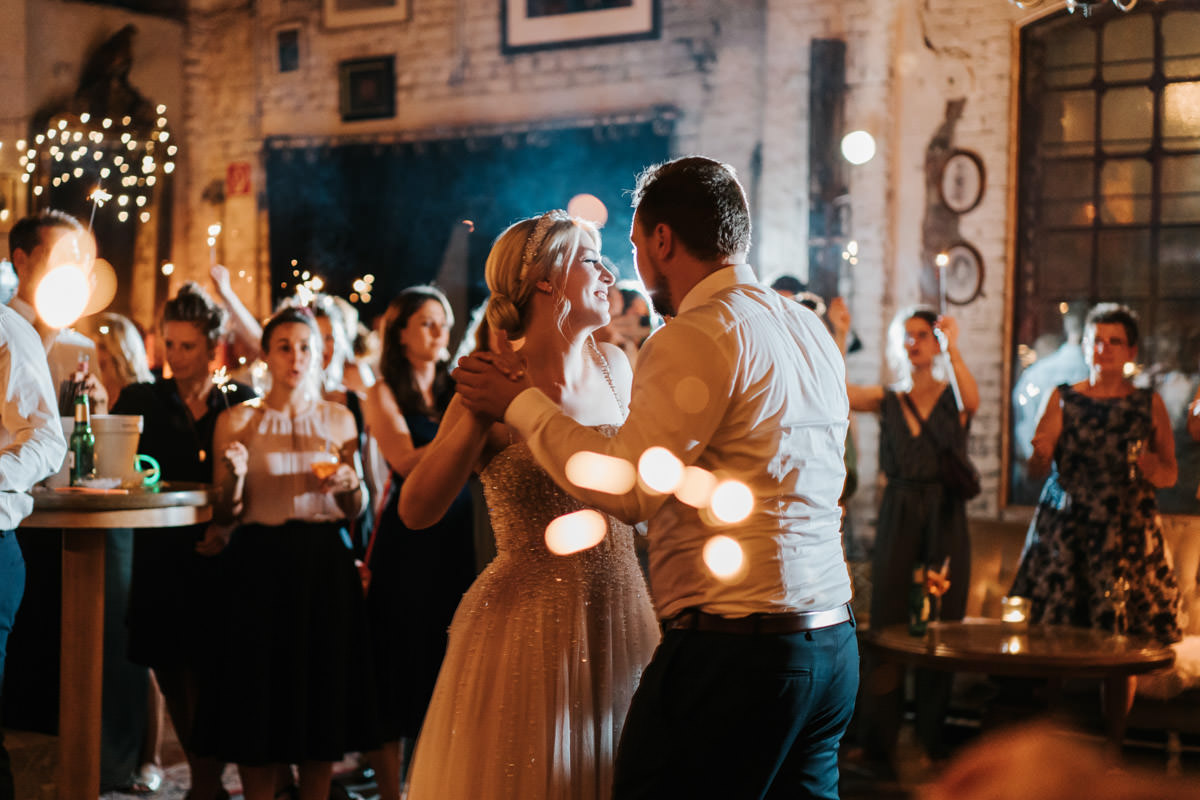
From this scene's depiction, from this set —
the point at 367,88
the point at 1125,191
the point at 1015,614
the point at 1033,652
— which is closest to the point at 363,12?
the point at 367,88

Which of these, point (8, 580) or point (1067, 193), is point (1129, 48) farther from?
point (8, 580)

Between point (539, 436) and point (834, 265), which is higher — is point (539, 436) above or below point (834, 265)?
below

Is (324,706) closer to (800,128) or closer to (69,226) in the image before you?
(69,226)

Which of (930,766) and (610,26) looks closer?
(930,766)

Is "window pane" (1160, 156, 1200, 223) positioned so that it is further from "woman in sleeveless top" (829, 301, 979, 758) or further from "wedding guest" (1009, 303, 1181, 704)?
"woman in sleeveless top" (829, 301, 979, 758)

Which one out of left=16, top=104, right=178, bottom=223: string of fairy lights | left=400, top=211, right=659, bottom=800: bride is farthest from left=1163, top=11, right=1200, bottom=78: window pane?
left=16, top=104, right=178, bottom=223: string of fairy lights

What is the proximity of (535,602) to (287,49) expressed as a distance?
6.48 metres

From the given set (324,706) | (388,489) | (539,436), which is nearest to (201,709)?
(324,706)

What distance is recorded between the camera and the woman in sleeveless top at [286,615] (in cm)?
324

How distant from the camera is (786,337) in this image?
5.86 feet

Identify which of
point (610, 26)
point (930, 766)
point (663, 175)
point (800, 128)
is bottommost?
point (930, 766)

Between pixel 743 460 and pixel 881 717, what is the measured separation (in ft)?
10.1

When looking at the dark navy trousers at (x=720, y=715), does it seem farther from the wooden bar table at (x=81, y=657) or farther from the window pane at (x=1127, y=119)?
the window pane at (x=1127, y=119)

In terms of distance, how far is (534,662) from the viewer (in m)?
2.09
